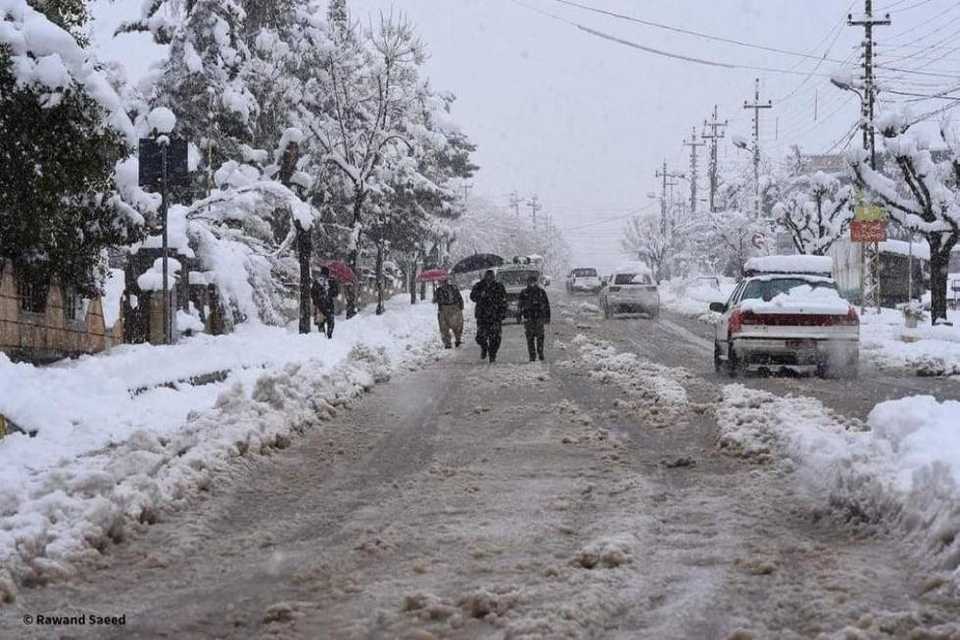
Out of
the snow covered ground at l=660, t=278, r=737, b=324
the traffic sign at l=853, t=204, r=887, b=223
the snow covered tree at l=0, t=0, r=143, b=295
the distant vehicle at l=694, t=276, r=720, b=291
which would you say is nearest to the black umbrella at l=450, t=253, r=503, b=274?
the snow covered ground at l=660, t=278, r=737, b=324

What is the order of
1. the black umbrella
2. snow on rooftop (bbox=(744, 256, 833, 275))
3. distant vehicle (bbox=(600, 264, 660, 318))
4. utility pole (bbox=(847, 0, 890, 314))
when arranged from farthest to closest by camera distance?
the black umbrella
distant vehicle (bbox=(600, 264, 660, 318))
utility pole (bbox=(847, 0, 890, 314))
snow on rooftop (bbox=(744, 256, 833, 275))

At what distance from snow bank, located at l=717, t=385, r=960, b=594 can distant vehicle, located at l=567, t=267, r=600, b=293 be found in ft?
202

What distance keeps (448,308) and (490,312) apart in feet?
14.0

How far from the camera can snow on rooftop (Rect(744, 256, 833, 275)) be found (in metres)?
30.6

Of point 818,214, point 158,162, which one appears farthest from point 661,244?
point 158,162

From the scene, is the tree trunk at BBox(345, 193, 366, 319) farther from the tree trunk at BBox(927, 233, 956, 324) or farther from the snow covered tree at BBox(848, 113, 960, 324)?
the tree trunk at BBox(927, 233, 956, 324)

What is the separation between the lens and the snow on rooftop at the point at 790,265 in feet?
100

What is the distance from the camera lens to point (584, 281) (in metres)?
72.3

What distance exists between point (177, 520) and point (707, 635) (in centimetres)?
386

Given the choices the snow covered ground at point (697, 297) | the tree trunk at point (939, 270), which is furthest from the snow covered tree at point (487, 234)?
the tree trunk at point (939, 270)

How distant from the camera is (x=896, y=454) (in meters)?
7.08

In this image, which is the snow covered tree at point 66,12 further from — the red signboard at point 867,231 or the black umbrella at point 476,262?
the black umbrella at point 476,262

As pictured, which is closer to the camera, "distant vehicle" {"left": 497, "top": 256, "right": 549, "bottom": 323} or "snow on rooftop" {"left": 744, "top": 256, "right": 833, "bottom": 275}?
"snow on rooftop" {"left": 744, "top": 256, "right": 833, "bottom": 275}

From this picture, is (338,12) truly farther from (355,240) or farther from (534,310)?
(534,310)
